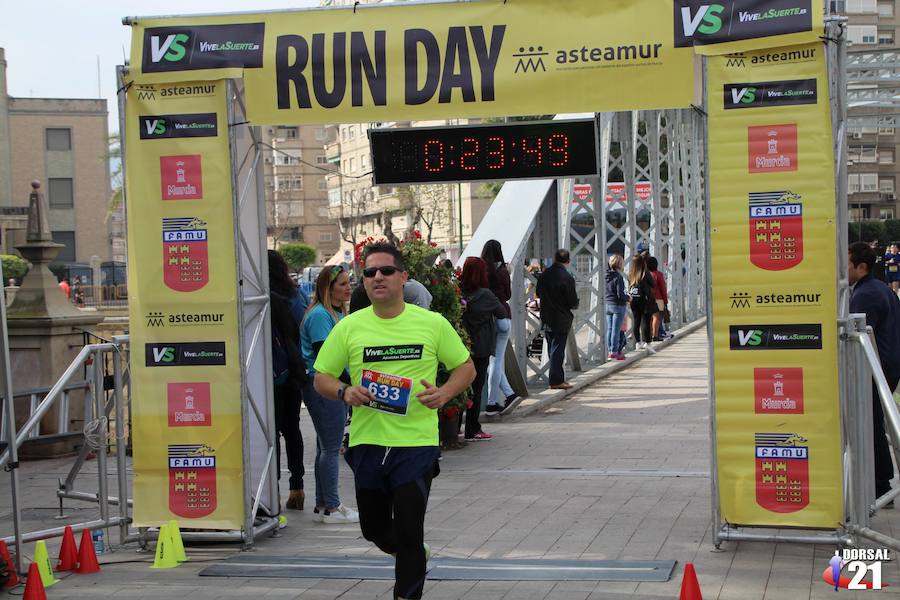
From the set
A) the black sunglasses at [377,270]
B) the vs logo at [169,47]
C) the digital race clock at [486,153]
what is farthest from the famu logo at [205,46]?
the black sunglasses at [377,270]

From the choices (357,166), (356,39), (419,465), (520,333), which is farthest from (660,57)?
(357,166)

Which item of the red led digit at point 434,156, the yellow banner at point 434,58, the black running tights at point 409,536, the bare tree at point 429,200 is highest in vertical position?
the bare tree at point 429,200

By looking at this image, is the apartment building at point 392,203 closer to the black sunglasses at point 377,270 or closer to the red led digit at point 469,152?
the red led digit at point 469,152

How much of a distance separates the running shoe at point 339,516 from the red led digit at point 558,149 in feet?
11.5

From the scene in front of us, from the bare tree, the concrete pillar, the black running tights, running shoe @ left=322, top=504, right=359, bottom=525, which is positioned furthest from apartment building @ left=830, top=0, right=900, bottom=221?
the black running tights

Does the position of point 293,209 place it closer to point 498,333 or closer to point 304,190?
point 304,190

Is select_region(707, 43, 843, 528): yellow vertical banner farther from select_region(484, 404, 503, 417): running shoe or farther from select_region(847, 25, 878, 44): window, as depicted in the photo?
select_region(847, 25, 878, 44): window

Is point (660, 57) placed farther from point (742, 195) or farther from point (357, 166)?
point (357, 166)

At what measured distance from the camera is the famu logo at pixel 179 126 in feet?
26.5

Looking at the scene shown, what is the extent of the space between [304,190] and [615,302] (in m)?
94.1

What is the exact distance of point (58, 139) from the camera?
78.6 metres

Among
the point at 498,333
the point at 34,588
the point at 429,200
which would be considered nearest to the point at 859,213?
the point at 429,200

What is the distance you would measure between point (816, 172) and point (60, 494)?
6.05m

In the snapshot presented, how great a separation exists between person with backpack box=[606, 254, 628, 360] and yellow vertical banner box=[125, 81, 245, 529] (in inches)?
529
